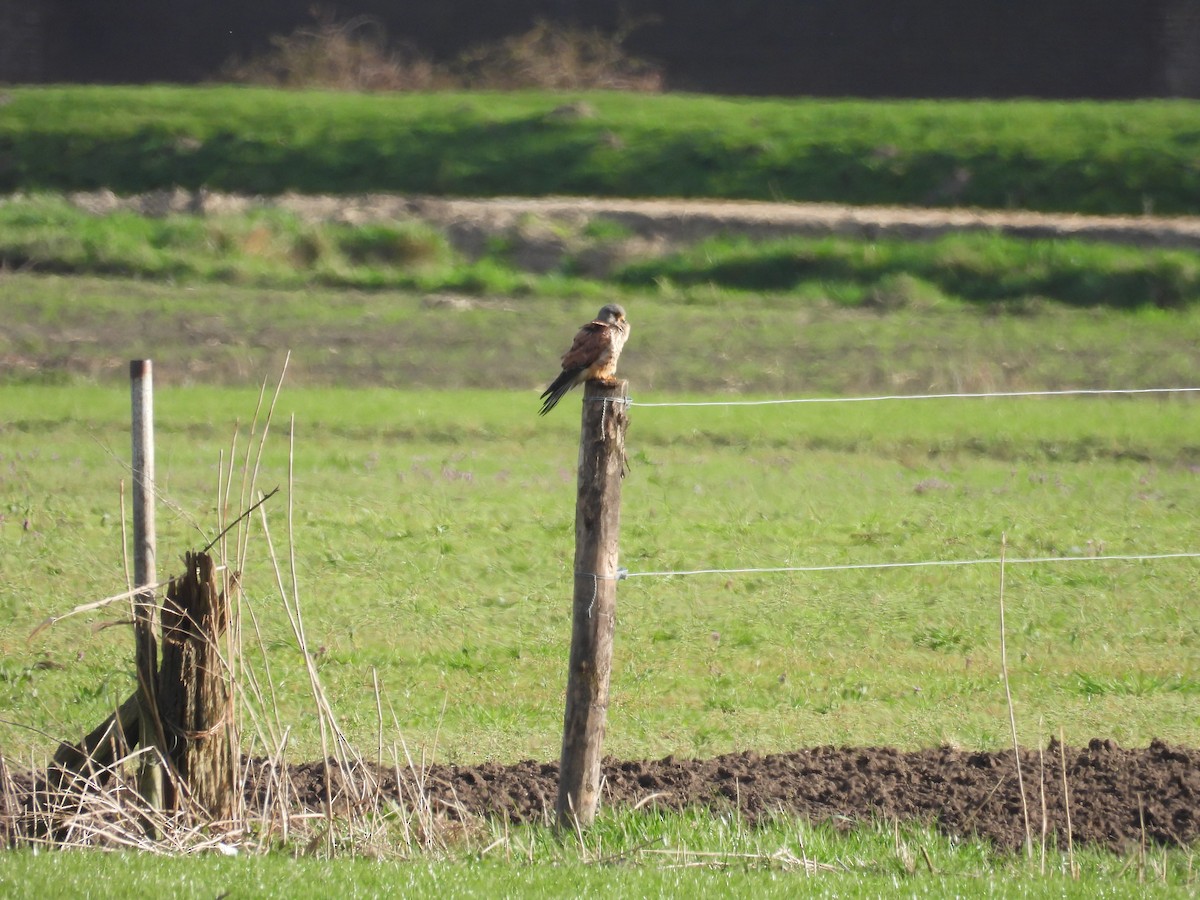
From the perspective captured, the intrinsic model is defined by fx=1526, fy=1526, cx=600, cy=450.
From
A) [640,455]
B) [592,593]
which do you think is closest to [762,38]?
[640,455]

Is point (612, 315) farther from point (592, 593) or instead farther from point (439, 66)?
point (439, 66)

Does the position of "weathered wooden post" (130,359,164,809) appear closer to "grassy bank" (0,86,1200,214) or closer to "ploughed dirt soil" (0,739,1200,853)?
"ploughed dirt soil" (0,739,1200,853)

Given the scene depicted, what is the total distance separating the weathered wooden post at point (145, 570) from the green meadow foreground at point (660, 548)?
0.27 meters

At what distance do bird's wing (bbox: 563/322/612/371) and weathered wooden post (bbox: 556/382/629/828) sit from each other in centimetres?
103

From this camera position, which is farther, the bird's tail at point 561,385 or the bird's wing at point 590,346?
the bird's tail at point 561,385

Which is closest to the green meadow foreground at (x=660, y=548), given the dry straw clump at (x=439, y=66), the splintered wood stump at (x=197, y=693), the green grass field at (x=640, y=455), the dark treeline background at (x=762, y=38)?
the green grass field at (x=640, y=455)

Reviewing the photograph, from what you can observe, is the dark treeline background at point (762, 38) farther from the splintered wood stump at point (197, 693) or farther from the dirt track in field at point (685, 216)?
the splintered wood stump at point (197, 693)

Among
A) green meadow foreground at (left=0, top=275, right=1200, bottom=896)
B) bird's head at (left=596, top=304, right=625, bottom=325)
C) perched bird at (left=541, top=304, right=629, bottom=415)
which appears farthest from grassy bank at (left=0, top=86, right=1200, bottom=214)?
perched bird at (left=541, top=304, right=629, bottom=415)

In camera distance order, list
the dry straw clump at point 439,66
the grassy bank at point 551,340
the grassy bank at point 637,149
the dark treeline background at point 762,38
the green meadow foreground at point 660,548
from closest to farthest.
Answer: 1. the green meadow foreground at point 660,548
2. the grassy bank at point 551,340
3. the grassy bank at point 637,149
4. the dark treeline background at point 762,38
5. the dry straw clump at point 439,66

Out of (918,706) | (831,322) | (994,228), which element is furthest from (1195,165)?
(918,706)

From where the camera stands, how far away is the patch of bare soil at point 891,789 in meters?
6.21

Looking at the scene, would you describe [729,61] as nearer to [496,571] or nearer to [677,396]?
[677,396]

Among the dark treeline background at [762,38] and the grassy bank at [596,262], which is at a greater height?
the dark treeline background at [762,38]

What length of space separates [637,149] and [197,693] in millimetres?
24972
